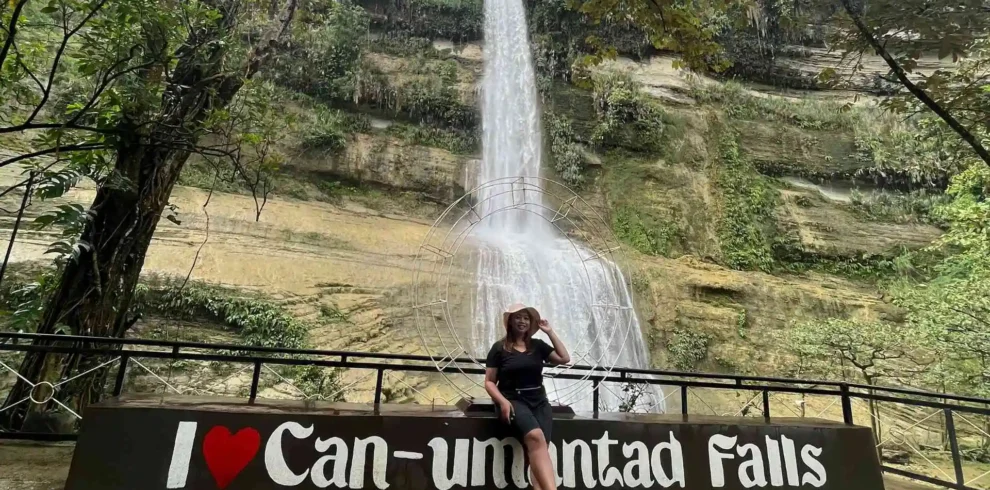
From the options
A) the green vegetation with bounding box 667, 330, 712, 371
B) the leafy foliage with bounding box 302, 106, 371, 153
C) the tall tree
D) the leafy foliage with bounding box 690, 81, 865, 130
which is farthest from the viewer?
the leafy foliage with bounding box 690, 81, 865, 130

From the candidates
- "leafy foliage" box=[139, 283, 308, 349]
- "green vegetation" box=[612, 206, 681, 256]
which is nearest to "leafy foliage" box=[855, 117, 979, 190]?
"green vegetation" box=[612, 206, 681, 256]

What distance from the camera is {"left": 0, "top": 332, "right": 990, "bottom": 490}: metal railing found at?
11.5 ft

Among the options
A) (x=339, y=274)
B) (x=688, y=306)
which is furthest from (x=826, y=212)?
(x=339, y=274)

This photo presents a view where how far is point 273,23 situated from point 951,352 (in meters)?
12.9

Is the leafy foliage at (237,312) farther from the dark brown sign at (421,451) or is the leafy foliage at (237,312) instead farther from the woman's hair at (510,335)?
the woman's hair at (510,335)

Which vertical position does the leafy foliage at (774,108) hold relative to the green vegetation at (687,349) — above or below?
above

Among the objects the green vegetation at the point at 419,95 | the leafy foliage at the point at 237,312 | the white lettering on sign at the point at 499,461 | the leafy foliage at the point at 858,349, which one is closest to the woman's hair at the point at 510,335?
the white lettering on sign at the point at 499,461

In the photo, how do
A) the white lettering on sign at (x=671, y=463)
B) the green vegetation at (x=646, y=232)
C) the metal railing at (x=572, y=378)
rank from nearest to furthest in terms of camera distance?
the white lettering on sign at (x=671, y=463), the metal railing at (x=572, y=378), the green vegetation at (x=646, y=232)

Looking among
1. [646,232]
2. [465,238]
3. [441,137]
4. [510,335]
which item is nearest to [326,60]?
[441,137]

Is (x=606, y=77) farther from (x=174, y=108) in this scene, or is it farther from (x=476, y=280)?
(x=174, y=108)

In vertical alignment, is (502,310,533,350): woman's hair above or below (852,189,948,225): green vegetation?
below

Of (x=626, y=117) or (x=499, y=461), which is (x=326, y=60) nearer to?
(x=626, y=117)

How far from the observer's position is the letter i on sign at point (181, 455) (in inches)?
103

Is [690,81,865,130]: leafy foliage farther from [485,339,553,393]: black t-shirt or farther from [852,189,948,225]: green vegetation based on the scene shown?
[485,339,553,393]: black t-shirt
